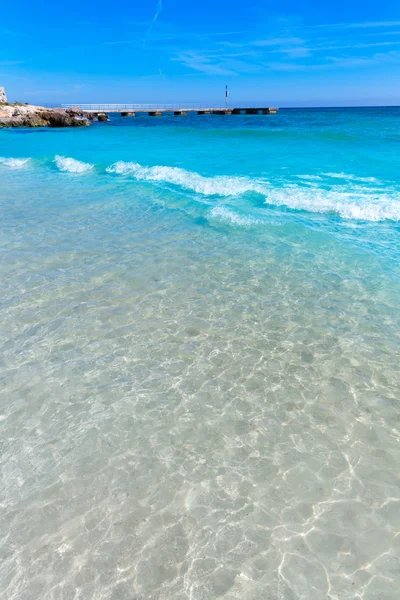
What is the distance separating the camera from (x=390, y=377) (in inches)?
230

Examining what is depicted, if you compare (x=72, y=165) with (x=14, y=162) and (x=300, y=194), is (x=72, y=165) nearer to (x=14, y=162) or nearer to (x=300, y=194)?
(x=14, y=162)

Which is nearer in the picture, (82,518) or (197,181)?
(82,518)

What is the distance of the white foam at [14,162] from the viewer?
85.1 feet

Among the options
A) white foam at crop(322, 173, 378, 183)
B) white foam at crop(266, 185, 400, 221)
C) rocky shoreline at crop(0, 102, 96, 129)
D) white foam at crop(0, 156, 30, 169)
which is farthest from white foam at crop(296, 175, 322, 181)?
rocky shoreline at crop(0, 102, 96, 129)

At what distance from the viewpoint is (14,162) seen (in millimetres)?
27438

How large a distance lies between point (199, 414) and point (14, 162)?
91.7ft

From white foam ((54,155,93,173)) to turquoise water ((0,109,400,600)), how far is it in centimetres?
1297

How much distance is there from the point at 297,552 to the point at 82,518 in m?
2.11

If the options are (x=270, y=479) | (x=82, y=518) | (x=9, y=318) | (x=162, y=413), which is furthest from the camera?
(x=9, y=318)

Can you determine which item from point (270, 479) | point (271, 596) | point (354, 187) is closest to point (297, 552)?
point (271, 596)

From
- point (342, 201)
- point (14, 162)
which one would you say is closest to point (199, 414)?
point (342, 201)

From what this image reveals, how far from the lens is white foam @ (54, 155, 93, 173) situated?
78.3ft

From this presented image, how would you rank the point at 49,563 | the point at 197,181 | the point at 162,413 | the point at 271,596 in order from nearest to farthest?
the point at 271,596, the point at 49,563, the point at 162,413, the point at 197,181

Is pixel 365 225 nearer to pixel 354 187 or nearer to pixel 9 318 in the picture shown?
pixel 354 187
